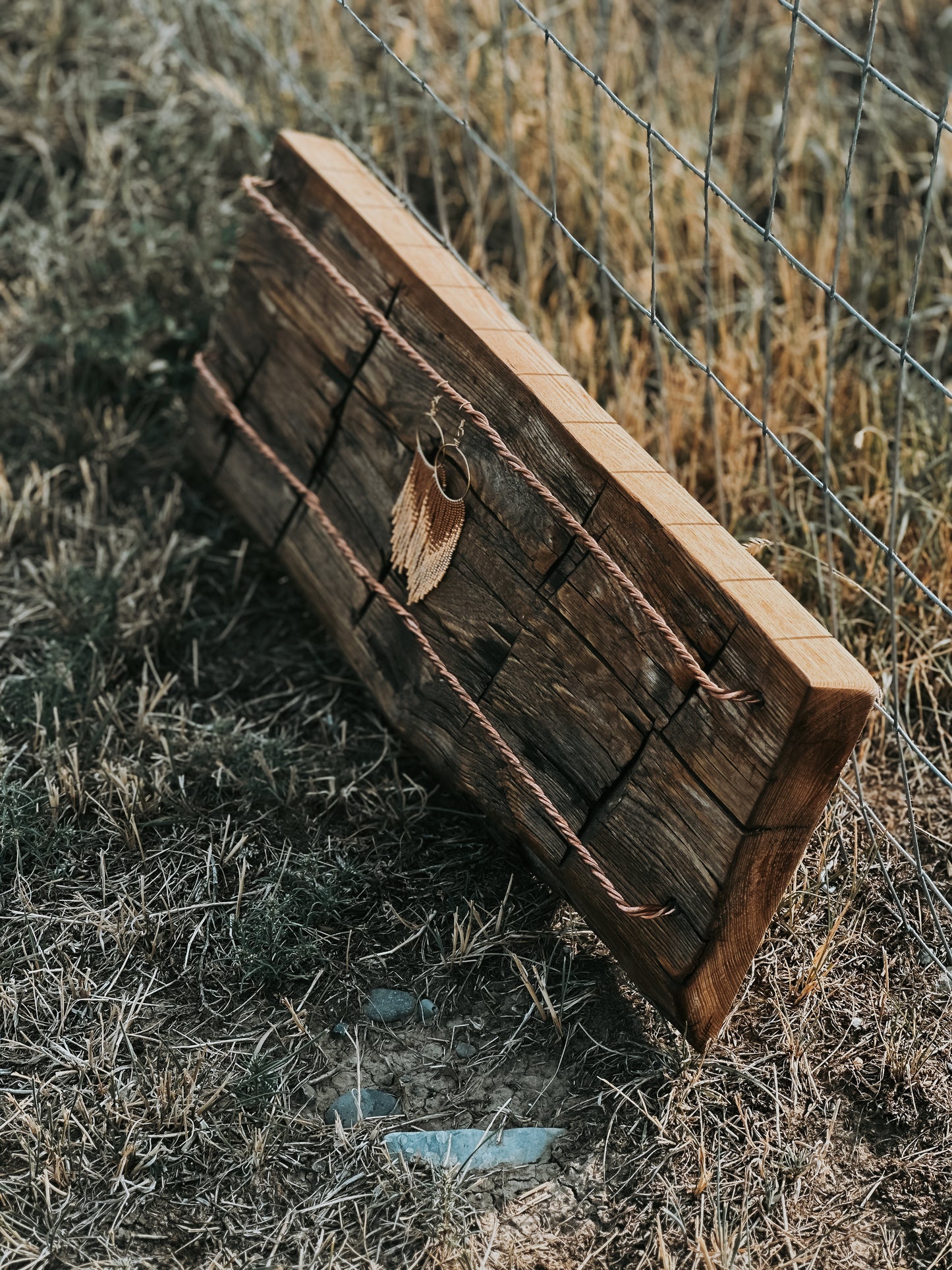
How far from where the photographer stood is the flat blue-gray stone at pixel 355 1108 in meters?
1.84

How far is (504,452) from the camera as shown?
1.96 meters

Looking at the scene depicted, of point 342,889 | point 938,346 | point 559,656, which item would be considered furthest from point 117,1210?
point 938,346

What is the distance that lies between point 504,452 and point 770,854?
73 centimetres

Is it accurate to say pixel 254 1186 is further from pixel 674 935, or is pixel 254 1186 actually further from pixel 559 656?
pixel 559 656

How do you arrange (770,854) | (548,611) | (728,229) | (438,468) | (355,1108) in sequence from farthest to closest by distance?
1. (728,229)
2. (438,468)
3. (548,611)
4. (355,1108)
5. (770,854)

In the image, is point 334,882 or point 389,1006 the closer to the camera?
point 389,1006

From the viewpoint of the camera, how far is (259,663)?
2574mm

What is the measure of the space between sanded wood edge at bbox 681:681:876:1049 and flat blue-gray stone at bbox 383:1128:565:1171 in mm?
286

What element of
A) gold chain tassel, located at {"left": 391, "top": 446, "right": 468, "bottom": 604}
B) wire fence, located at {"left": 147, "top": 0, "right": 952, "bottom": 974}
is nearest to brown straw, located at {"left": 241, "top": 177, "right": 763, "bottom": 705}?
gold chain tassel, located at {"left": 391, "top": 446, "right": 468, "bottom": 604}

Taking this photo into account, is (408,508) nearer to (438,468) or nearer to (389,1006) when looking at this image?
(438,468)

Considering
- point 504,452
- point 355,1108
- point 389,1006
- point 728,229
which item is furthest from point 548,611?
point 728,229

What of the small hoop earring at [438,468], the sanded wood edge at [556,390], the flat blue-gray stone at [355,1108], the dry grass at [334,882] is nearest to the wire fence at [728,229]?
the dry grass at [334,882]

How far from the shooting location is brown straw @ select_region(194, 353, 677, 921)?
1867 mm

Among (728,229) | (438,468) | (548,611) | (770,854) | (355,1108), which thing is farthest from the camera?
(728,229)
